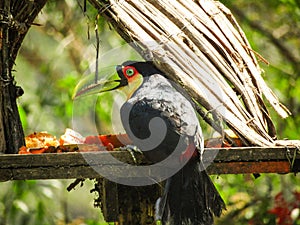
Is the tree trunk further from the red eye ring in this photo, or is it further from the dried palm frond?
the red eye ring

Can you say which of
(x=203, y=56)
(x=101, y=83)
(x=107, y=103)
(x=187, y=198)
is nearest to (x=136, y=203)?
(x=187, y=198)

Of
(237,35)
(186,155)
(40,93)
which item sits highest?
(40,93)

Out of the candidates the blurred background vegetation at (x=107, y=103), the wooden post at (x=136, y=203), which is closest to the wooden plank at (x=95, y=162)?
the wooden post at (x=136, y=203)

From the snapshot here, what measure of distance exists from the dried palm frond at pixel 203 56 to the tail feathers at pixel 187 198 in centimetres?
26

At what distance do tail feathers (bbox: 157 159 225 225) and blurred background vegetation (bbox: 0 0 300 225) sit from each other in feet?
6.35

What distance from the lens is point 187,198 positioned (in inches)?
95.7

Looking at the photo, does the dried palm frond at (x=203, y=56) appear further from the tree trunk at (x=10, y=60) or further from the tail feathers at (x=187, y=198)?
the tree trunk at (x=10, y=60)

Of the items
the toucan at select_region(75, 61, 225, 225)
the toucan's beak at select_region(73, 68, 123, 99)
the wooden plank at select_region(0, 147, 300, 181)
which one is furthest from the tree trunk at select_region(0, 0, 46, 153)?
the toucan at select_region(75, 61, 225, 225)

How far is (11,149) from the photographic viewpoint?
9.62ft

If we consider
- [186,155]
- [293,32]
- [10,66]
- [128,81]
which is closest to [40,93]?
[293,32]

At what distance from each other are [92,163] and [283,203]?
2.18m

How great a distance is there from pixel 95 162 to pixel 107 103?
2565mm

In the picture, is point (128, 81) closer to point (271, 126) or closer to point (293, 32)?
point (271, 126)

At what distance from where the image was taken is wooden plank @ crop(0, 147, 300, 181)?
95.9 inches
